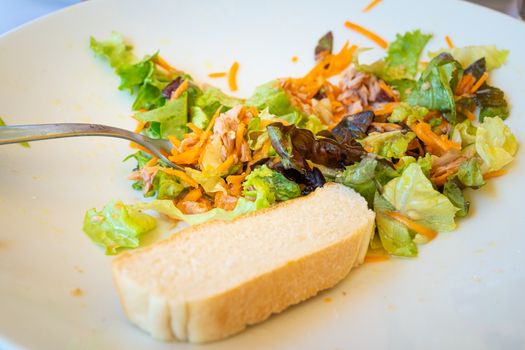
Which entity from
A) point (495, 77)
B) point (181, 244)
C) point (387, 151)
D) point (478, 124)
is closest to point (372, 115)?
point (387, 151)

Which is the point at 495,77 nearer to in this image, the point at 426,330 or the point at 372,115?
the point at 372,115

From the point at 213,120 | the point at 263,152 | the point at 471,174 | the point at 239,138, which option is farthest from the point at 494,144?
the point at 213,120

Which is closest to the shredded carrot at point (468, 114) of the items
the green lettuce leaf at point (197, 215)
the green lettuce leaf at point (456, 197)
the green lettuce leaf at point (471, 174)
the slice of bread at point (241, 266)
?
the green lettuce leaf at point (471, 174)

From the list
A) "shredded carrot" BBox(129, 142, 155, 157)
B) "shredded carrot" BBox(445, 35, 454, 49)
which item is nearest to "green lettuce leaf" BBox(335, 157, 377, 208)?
"shredded carrot" BBox(129, 142, 155, 157)

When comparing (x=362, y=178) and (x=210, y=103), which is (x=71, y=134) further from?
(x=362, y=178)

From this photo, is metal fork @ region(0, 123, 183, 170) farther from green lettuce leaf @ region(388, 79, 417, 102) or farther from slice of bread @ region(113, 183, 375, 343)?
green lettuce leaf @ region(388, 79, 417, 102)
